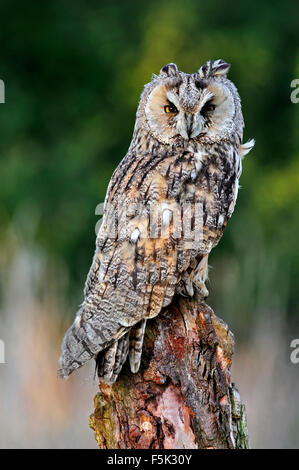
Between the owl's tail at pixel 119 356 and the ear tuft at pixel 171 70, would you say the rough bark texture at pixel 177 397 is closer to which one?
the owl's tail at pixel 119 356

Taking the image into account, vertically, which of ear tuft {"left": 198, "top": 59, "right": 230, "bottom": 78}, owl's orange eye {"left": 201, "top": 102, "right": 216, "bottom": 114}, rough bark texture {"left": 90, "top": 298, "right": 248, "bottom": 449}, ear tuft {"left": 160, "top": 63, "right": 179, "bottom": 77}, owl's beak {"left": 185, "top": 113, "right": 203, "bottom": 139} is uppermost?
ear tuft {"left": 198, "top": 59, "right": 230, "bottom": 78}

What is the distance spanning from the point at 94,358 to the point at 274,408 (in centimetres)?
194

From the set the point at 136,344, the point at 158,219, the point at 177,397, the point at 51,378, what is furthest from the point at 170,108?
the point at 51,378

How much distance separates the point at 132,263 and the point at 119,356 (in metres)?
0.39

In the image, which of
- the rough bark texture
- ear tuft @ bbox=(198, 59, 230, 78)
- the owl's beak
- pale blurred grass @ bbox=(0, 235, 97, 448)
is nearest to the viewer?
the rough bark texture

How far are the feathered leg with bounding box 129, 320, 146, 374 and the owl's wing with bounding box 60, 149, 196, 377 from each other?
0.15 ft

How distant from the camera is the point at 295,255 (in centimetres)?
626

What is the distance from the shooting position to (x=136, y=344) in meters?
2.57

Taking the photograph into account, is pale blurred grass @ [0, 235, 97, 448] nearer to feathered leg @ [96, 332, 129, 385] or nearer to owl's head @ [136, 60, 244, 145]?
feathered leg @ [96, 332, 129, 385]

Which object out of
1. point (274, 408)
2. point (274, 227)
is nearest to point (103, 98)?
point (274, 227)

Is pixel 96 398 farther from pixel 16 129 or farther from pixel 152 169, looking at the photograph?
pixel 16 129

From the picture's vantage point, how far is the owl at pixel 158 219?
259 cm

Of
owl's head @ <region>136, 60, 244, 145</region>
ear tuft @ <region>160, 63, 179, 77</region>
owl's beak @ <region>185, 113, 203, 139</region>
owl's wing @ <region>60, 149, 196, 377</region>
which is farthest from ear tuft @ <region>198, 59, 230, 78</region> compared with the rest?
owl's wing @ <region>60, 149, 196, 377</region>

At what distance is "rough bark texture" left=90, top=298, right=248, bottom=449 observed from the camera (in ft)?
8.19
